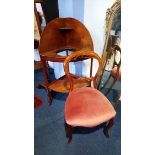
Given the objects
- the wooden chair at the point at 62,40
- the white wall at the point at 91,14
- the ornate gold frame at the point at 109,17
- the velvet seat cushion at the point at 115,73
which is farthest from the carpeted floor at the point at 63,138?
the white wall at the point at 91,14

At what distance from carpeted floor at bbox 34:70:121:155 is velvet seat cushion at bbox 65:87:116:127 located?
375mm

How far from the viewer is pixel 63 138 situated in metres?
1.85

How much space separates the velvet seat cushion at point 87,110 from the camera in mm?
1459

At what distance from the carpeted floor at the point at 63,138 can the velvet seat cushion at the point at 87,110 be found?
375mm

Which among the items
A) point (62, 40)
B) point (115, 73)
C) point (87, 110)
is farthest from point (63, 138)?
point (62, 40)

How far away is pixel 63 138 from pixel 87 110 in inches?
20.5

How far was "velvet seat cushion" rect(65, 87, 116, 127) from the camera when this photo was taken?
57.4 inches

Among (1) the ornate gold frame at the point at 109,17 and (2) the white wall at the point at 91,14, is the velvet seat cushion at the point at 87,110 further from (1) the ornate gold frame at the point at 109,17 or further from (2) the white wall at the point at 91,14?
(2) the white wall at the point at 91,14

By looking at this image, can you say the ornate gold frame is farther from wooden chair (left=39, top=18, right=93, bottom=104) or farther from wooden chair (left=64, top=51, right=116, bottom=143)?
wooden chair (left=64, top=51, right=116, bottom=143)

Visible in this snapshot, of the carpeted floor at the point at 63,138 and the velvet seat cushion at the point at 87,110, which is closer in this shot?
the velvet seat cushion at the point at 87,110
